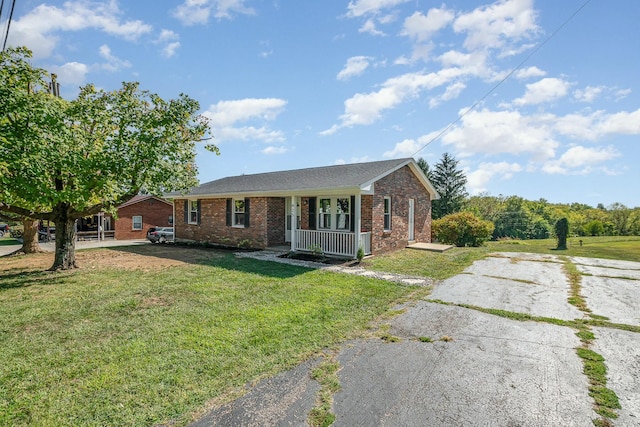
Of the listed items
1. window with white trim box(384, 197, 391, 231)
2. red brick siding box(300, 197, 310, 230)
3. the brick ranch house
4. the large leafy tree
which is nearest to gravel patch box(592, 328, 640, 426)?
the brick ranch house

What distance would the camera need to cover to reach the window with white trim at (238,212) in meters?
15.7

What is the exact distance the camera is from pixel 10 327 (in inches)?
203

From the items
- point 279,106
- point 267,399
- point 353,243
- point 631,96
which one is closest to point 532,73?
point 631,96

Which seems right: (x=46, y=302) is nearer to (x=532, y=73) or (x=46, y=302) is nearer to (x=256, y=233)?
(x=256, y=233)

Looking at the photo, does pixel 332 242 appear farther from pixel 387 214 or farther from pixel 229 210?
pixel 229 210

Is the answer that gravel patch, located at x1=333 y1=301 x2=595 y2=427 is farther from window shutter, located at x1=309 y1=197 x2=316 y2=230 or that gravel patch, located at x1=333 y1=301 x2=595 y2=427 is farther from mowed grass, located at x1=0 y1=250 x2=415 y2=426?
window shutter, located at x1=309 y1=197 x2=316 y2=230

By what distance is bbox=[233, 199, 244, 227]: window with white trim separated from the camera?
1567cm

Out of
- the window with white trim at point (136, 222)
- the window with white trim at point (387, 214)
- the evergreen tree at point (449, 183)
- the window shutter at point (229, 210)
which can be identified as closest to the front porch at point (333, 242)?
the window with white trim at point (387, 214)

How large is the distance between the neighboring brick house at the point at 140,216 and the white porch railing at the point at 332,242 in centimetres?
1833

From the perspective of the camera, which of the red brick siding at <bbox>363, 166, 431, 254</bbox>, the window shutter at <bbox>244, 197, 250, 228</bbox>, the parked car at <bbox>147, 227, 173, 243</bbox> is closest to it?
the red brick siding at <bbox>363, 166, 431, 254</bbox>

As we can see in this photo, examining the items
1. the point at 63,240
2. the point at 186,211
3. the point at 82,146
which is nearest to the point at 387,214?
the point at 82,146

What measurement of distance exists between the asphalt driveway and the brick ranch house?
19.1 ft

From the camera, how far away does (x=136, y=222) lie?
88.9ft

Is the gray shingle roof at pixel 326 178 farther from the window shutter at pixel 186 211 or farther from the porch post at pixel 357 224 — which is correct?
the window shutter at pixel 186 211
